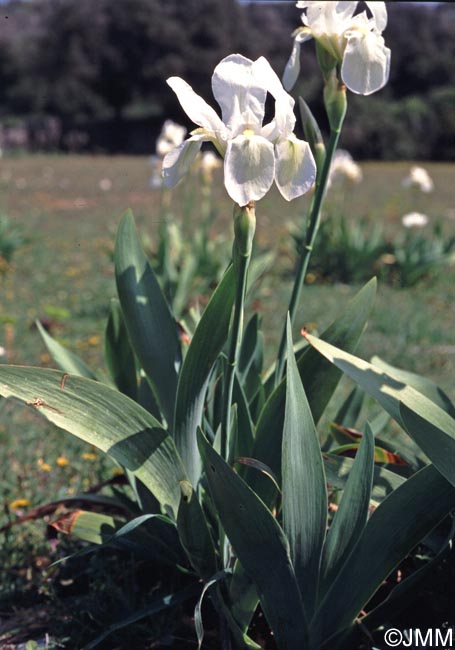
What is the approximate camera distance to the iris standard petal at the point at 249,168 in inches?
41.7

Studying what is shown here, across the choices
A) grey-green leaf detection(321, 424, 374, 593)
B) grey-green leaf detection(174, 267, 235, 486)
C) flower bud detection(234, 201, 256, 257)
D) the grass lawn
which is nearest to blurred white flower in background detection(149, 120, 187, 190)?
the grass lawn

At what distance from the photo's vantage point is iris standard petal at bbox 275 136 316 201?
1.10m

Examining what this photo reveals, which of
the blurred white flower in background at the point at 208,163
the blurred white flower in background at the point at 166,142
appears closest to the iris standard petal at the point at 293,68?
the blurred white flower in background at the point at 166,142

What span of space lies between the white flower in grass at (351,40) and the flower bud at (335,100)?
4 centimetres

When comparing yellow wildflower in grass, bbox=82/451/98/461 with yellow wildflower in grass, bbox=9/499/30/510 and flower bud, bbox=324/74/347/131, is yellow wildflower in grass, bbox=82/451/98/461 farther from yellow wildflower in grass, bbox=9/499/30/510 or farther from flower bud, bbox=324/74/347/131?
flower bud, bbox=324/74/347/131

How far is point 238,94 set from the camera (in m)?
1.12

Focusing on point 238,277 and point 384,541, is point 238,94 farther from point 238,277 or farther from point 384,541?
point 384,541

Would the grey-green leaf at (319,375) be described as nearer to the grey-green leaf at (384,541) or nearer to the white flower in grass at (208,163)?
the grey-green leaf at (384,541)

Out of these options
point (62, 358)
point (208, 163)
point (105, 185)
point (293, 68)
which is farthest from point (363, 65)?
point (105, 185)

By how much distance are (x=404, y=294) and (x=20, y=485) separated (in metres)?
3.61

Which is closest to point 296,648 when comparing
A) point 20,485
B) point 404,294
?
point 20,485

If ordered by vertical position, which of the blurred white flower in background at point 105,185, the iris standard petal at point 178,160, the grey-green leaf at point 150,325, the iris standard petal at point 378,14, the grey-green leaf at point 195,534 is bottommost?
the blurred white flower in background at point 105,185

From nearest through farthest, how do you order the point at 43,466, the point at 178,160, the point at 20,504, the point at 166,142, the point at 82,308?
1. the point at 178,160
2. the point at 20,504
3. the point at 43,466
4. the point at 166,142
5. the point at 82,308

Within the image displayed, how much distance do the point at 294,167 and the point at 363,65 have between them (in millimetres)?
284
